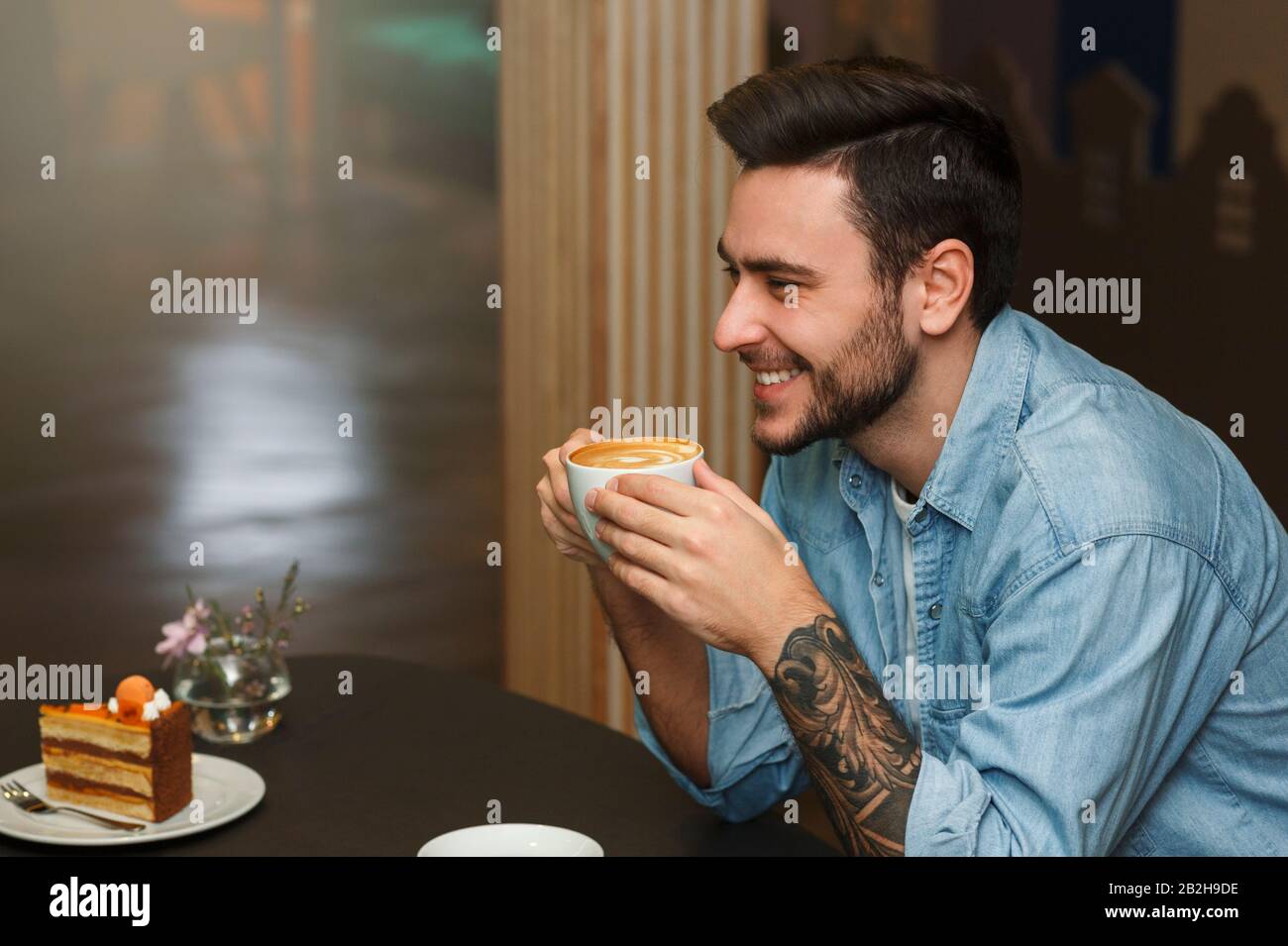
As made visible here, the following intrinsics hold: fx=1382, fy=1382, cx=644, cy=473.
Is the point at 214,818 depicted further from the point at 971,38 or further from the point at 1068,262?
the point at 971,38

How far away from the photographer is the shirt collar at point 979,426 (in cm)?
147

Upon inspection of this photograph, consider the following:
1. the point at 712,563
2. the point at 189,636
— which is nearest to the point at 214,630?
the point at 189,636

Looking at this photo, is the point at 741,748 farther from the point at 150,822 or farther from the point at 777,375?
the point at 150,822

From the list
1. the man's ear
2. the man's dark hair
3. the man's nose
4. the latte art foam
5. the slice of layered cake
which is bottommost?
the slice of layered cake

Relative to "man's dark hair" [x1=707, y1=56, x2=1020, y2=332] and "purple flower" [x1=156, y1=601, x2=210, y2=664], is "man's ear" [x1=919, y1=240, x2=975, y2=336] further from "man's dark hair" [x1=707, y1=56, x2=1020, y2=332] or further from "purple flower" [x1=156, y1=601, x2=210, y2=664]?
"purple flower" [x1=156, y1=601, x2=210, y2=664]

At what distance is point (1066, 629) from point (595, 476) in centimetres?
45

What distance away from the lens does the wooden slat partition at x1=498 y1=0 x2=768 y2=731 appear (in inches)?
128

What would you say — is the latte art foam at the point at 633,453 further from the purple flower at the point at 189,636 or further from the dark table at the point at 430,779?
the purple flower at the point at 189,636

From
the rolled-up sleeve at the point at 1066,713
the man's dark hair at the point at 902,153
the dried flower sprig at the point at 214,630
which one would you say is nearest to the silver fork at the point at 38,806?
the dried flower sprig at the point at 214,630

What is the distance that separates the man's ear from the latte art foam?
0.34 metres

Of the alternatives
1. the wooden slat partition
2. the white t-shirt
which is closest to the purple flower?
the white t-shirt

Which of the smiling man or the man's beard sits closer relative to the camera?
the smiling man

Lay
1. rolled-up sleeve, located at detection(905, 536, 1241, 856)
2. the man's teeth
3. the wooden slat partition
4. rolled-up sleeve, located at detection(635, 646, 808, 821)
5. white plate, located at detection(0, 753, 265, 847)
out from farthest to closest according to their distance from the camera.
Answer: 1. the wooden slat partition
2. the man's teeth
3. rolled-up sleeve, located at detection(635, 646, 808, 821)
4. white plate, located at detection(0, 753, 265, 847)
5. rolled-up sleeve, located at detection(905, 536, 1241, 856)
